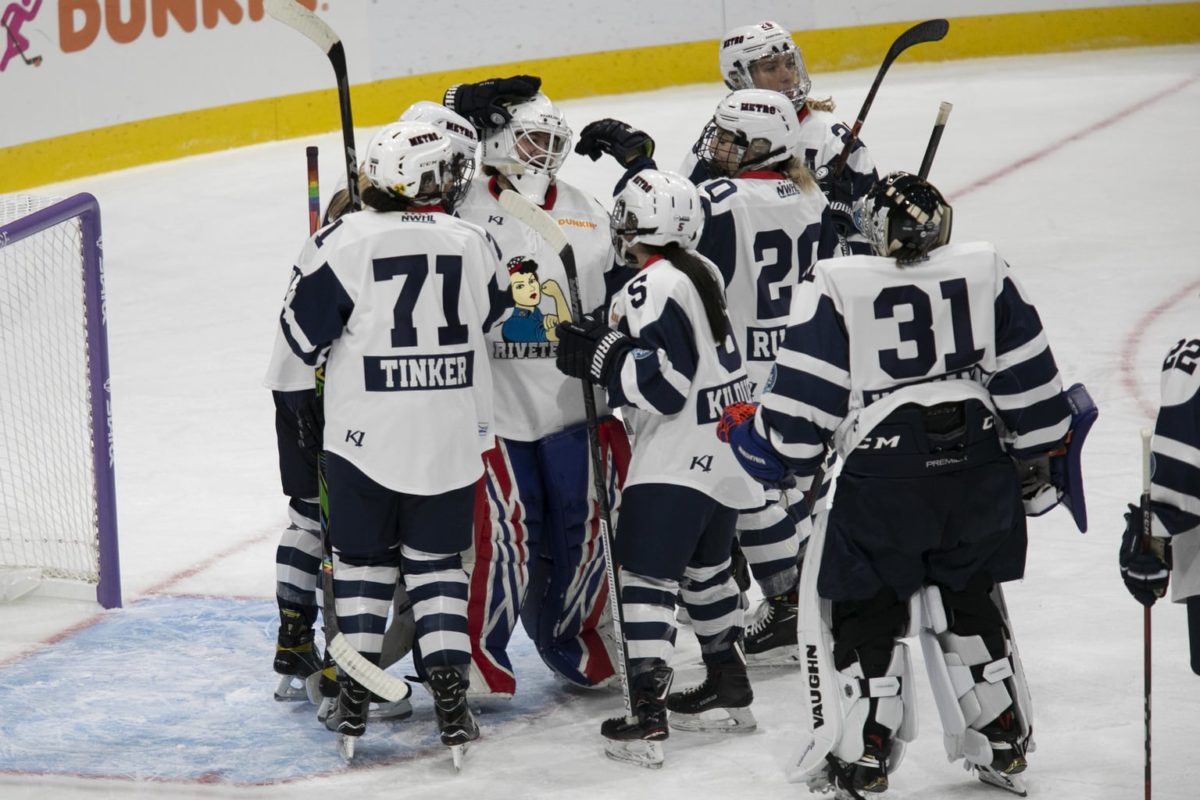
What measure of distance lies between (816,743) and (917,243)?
3.40ft

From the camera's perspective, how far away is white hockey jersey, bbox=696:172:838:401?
4410mm

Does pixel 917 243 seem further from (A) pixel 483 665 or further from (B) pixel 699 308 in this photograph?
(A) pixel 483 665

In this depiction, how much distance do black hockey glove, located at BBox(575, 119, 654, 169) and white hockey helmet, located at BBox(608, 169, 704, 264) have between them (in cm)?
43

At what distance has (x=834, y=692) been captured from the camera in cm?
360

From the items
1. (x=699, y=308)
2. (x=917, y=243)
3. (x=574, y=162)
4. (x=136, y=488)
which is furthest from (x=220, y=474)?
(x=574, y=162)

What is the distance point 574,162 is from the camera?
32.3ft

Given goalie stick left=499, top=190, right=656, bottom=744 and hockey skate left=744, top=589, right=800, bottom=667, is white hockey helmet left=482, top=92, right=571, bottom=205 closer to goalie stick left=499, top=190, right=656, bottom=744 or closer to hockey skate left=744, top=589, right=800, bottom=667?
goalie stick left=499, top=190, right=656, bottom=744

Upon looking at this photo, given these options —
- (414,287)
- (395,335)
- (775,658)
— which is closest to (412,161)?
(414,287)

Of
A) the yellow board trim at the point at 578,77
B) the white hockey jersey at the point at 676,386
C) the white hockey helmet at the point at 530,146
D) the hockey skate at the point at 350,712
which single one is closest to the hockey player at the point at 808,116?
the white hockey helmet at the point at 530,146

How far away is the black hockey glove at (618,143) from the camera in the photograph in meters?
4.39

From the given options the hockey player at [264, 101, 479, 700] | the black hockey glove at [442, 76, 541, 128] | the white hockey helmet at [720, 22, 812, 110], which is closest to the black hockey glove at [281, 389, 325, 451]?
the hockey player at [264, 101, 479, 700]

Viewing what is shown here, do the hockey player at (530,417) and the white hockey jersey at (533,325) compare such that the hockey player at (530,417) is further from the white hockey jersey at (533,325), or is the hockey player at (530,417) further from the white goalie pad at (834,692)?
the white goalie pad at (834,692)

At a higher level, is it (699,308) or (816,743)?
(699,308)

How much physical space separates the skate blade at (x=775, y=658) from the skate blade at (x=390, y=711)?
35.8 inches
